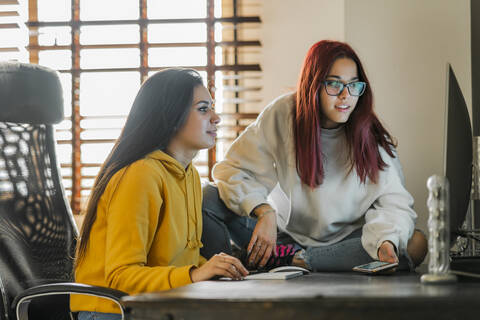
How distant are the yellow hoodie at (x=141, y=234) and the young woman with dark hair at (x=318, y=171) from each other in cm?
40

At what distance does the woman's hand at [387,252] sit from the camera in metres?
1.79

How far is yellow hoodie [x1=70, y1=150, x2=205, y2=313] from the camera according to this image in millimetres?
1310

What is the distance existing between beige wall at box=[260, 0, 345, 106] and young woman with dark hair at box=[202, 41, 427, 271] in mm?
865

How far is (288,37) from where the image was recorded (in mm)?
3119

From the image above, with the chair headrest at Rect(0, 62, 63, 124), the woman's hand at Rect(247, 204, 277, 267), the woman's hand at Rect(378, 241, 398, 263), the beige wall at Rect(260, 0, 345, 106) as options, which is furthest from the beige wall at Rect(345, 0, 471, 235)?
the chair headrest at Rect(0, 62, 63, 124)

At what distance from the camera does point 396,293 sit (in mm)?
870

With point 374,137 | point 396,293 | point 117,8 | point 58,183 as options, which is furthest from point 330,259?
point 117,8

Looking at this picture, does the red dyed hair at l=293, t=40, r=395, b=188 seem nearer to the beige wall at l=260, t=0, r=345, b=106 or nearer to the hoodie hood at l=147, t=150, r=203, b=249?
the hoodie hood at l=147, t=150, r=203, b=249

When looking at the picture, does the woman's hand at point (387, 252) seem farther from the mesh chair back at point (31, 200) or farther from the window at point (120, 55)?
the window at point (120, 55)

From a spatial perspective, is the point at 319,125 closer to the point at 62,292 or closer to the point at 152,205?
the point at 152,205

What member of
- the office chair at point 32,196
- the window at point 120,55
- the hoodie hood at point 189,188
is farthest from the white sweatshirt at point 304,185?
the window at point 120,55

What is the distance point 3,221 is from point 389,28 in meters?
1.84

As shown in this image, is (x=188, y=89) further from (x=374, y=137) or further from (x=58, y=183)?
(x=374, y=137)

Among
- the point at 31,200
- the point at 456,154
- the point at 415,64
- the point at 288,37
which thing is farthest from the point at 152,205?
the point at 288,37
